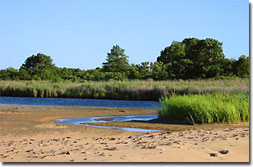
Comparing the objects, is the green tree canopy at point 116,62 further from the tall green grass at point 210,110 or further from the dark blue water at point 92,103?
the tall green grass at point 210,110

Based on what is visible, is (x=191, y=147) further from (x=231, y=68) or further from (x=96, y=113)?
(x=231, y=68)

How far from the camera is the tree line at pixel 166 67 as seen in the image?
43.2m

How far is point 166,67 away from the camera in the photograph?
51.2 meters

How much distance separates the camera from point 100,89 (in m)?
30.5

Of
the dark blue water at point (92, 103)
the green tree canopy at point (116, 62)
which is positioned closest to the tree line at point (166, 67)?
the green tree canopy at point (116, 62)

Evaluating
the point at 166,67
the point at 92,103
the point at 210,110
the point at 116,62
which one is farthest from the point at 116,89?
the point at 116,62

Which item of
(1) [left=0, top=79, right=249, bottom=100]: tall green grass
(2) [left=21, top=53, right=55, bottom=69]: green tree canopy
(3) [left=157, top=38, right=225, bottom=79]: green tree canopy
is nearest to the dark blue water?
(1) [left=0, top=79, right=249, bottom=100]: tall green grass

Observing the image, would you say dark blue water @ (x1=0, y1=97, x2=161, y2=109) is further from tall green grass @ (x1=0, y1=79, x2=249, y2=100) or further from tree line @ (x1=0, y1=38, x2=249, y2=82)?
tree line @ (x1=0, y1=38, x2=249, y2=82)

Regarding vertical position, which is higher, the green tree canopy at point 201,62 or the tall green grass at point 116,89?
the green tree canopy at point 201,62

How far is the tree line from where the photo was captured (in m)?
43.2

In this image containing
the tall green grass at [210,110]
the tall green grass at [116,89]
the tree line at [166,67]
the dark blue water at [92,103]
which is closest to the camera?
the tall green grass at [210,110]

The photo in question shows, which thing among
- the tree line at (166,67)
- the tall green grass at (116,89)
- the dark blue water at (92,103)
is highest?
the tree line at (166,67)

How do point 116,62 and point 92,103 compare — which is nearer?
point 92,103

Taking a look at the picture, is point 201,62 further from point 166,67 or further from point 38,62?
point 38,62
